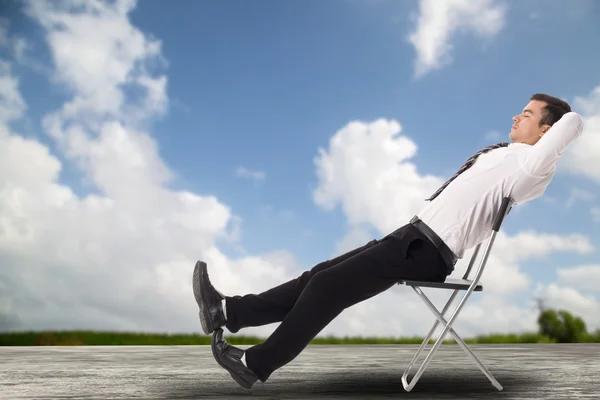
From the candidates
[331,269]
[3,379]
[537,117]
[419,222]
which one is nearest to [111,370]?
[3,379]

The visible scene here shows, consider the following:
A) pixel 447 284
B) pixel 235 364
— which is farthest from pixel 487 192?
pixel 235 364

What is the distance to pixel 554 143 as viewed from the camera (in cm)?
229

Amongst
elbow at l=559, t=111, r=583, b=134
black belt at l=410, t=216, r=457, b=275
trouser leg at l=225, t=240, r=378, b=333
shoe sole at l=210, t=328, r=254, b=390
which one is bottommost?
shoe sole at l=210, t=328, r=254, b=390

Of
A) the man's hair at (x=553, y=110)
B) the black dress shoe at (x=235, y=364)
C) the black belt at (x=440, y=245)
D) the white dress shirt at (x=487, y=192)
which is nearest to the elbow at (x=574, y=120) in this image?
the white dress shirt at (x=487, y=192)

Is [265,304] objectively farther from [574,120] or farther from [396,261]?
[574,120]

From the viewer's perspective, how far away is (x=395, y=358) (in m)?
4.17

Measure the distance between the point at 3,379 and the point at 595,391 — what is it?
2.57 meters

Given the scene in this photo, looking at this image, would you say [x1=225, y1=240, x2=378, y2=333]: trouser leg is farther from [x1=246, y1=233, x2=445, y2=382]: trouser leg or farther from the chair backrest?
the chair backrest

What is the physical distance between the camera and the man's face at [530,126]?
8.52 ft

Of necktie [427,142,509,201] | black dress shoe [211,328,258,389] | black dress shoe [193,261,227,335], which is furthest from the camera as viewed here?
necktie [427,142,509,201]

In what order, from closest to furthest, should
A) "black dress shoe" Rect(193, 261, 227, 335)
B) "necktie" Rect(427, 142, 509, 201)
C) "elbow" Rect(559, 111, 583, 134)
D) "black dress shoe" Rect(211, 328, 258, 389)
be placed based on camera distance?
"black dress shoe" Rect(211, 328, 258, 389)
"elbow" Rect(559, 111, 583, 134)
"black dress shoe" Rect(193, 261, 227, 335)
"necktie" Rect(427, 142, 509, 201)

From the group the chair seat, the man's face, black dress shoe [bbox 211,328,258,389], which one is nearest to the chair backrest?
the chair seat

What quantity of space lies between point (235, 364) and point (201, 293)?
342 mm

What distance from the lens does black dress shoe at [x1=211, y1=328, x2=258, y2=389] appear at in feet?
7.18
